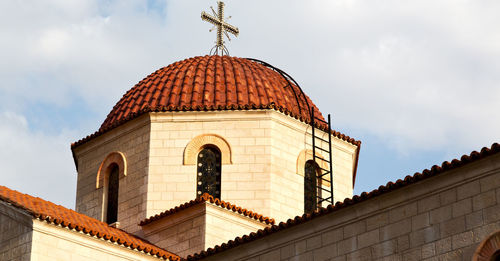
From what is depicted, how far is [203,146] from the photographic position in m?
22.9

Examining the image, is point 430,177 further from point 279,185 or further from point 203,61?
point 203,61

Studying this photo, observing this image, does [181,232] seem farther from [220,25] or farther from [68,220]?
[220,25]

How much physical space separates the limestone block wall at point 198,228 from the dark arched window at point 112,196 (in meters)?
1.98

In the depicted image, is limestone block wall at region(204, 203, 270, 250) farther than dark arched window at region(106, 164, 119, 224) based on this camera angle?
No

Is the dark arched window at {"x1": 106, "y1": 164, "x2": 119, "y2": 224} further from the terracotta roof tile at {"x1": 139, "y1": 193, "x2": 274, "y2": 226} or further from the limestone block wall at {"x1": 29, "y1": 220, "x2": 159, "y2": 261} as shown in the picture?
the limestone block wall at {"x1": 29, "y1": 220, "x2": 159, "y2": 261}

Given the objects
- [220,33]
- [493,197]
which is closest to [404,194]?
[493,197]

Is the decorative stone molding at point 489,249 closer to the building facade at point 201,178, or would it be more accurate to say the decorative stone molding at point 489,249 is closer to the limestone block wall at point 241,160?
the building facade at point 201,178

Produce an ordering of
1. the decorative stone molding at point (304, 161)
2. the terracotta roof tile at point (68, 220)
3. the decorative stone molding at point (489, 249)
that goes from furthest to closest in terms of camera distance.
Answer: the decorative stone molding at point (304, 161) → the terracotta roof tile at point (68, 220) → the decorative stone molding at point (489, 249)

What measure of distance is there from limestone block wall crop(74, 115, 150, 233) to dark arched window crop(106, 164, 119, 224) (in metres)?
0.20

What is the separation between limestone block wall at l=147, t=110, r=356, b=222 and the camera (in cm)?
2227

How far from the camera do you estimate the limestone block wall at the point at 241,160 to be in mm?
22266

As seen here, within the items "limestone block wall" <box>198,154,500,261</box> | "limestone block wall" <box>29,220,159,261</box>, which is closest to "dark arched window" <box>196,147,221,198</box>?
"limestone block wall" <box>29,220,159,261</box>

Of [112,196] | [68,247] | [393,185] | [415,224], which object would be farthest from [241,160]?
[415,224]

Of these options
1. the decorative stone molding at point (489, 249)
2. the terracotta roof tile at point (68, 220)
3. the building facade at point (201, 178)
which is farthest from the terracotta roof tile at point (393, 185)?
the terracotta roof tile at point (68, 220)
